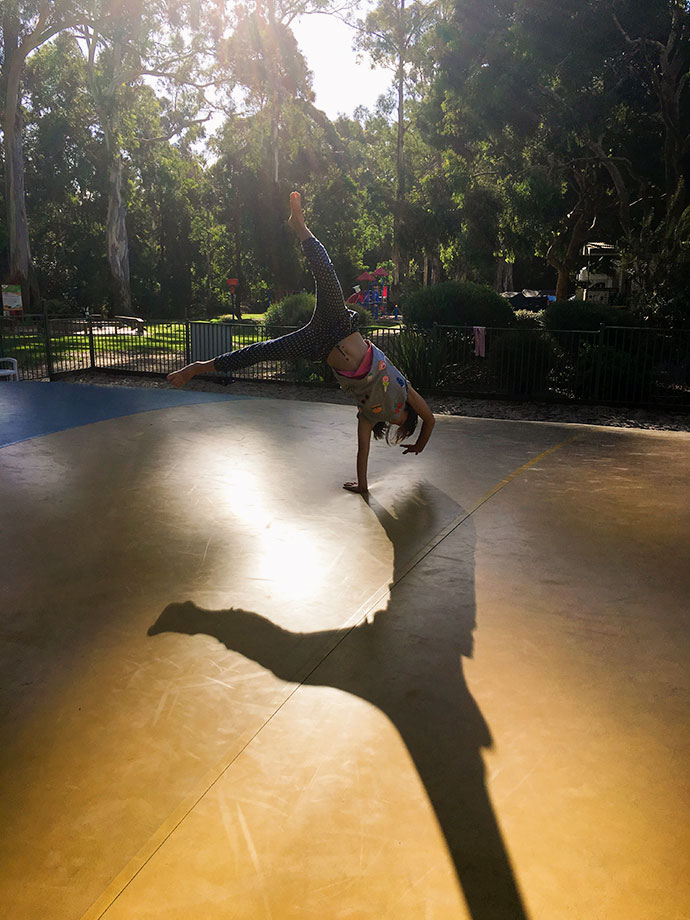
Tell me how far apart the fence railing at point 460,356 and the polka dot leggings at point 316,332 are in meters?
6.56

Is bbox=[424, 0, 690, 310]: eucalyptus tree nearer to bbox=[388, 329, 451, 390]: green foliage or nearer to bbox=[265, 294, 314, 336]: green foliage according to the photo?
bbox=[388, 329, 451, 390]: green foliage

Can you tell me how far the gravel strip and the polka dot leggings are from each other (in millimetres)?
5242

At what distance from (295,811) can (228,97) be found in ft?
126

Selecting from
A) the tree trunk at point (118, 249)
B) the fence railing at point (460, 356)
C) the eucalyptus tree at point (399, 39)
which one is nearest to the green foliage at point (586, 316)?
the fence railing at point (460, 356)

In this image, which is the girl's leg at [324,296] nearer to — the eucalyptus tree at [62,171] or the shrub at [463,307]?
the shrub at [463,307]

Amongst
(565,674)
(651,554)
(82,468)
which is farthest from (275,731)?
(82,468)

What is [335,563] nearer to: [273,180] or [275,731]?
[275,731]

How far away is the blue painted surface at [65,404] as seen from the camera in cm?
697

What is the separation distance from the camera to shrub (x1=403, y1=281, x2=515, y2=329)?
1227cm

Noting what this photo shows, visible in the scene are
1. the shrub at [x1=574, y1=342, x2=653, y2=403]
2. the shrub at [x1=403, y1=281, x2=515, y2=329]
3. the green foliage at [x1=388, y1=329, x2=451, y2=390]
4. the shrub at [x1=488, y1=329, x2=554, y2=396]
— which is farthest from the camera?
the shrub at [x1=403, y1=281, x2=515, y2=329]

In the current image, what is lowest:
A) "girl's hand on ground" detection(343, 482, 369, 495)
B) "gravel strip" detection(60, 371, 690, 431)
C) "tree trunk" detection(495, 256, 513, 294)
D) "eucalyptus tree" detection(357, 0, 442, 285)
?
"gravel strip" detection(60, 371, 690, 431)

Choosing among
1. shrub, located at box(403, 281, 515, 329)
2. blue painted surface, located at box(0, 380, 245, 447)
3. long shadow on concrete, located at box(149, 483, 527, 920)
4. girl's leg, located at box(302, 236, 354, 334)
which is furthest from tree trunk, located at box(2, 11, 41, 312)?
long shadow on concrete, located at box(149, 483, 527, 920)

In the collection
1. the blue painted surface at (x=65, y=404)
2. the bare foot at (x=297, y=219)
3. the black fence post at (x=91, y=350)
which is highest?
the bare foot at (x=297, y=219)

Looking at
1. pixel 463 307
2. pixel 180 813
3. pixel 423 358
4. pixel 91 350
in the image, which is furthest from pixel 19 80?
pixel 180 813
